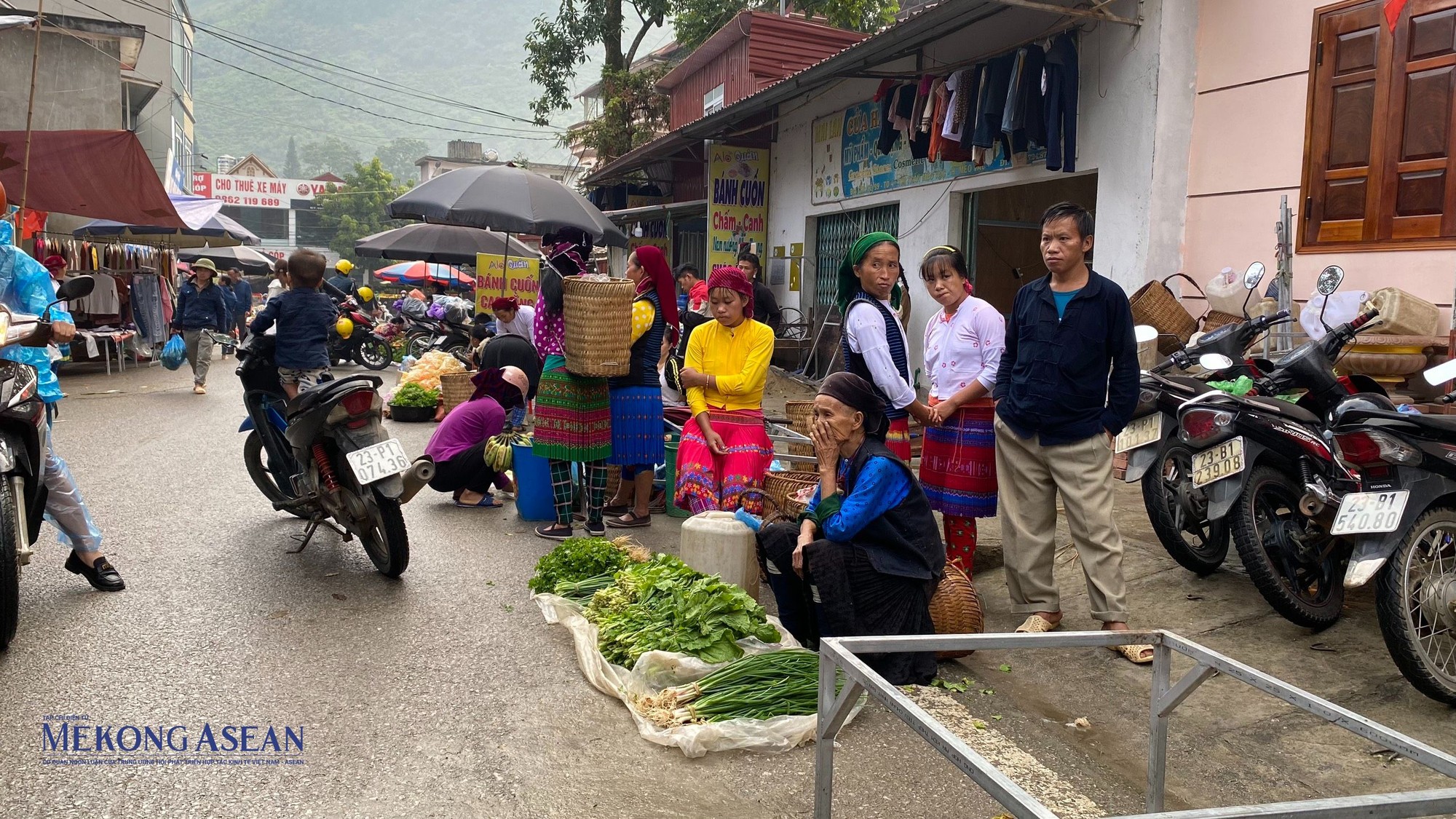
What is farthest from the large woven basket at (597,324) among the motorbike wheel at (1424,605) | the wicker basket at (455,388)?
the wicker basket at (455,388)

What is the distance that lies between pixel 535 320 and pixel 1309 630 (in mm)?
4591

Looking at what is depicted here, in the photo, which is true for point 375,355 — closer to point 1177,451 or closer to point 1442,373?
point 1177,451

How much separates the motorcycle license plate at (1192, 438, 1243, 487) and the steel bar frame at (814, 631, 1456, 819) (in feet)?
6.36

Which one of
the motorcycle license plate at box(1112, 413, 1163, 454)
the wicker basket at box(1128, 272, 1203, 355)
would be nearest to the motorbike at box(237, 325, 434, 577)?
the motorcycle license plate at box(1112, 413, 1163, 454)

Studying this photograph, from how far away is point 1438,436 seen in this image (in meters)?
3.88

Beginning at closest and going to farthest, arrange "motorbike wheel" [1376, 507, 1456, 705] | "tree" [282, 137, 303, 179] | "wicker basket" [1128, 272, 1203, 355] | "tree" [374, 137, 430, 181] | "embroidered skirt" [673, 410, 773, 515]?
"motorbike wheel" [1376, 507, 1456, 705], "embroidered skirt" [673, 410, 773, 515], "wicker basket" [1128, 272, 1203, 355], "tree" [282, 137, 303, 179], "tree" [374, 137, 430, 181]

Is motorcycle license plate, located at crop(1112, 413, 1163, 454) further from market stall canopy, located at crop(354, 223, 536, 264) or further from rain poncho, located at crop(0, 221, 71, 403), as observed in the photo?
market stall canopy, located at crop(354, 223, 536, 264)

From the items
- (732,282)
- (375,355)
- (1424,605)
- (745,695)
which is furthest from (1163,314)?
(375,355)

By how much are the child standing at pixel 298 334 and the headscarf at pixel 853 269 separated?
10.6 feet

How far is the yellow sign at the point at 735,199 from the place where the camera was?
15.9 meters

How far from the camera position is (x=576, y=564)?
5.22 metres

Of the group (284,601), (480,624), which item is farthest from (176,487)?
(480,624)

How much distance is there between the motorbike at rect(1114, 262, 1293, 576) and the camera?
204 inches

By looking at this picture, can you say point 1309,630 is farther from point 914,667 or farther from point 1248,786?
point 914,667
